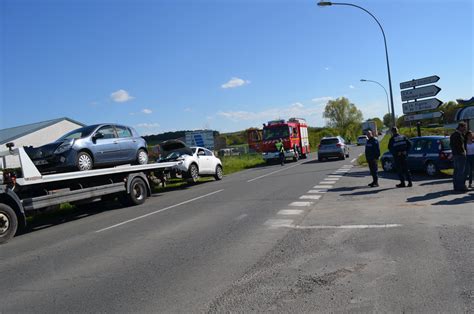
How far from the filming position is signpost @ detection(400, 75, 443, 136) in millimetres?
18656

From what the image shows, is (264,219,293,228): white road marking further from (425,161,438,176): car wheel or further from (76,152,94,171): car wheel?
(425,161,438,176): car wheel

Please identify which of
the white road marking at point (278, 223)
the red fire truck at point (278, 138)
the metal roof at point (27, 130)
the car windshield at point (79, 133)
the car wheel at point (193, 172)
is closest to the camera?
the white road marking at point (278, 223)

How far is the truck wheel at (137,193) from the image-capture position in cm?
1288

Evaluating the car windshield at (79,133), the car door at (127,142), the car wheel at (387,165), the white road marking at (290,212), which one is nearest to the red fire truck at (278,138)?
the car wheel at (387,165)

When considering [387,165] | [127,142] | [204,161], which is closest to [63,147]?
[127,142]

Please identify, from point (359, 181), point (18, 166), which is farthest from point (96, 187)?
point (359, 181)

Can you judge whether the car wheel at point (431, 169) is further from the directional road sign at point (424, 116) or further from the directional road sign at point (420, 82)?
the directional road sign at point (420, 82)

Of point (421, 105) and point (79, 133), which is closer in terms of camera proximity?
point (79, 133)

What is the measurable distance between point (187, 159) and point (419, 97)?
1086 centimetres

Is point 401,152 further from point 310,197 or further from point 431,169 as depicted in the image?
point 310,197

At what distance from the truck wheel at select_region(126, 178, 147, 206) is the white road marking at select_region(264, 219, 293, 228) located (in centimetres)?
577

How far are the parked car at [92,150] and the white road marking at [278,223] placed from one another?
5618 millimetres

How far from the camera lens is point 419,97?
19312mm

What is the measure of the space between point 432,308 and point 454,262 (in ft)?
4.95
